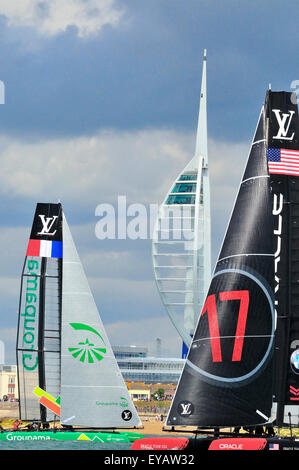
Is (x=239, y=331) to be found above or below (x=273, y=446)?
above

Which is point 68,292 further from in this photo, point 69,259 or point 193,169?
point 193,169

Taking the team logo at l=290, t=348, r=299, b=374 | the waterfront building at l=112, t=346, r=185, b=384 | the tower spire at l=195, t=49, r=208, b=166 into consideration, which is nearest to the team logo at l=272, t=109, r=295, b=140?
the team logo at l=290, t=348, r=299, b=374

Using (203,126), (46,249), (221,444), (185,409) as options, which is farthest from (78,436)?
(203,126)

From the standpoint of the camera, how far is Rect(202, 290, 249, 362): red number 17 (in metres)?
24.8

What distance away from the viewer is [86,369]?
34.8 m

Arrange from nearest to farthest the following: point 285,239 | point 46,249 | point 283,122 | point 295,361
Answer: point 295,361, point 285,239, point 283,122, point 46,249

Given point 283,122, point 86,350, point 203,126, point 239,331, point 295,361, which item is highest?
point 203,126

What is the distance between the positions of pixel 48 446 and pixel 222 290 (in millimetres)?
10740

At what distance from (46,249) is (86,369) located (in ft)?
18.4

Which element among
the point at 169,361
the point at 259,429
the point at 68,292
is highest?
the point at 68,292

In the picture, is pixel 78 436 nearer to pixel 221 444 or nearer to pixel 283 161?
pixel 221 444

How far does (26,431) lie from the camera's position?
118 ft

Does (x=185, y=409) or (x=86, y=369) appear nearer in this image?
(x=185, y=409)

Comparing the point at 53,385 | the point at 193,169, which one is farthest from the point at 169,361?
the point at 53,385
